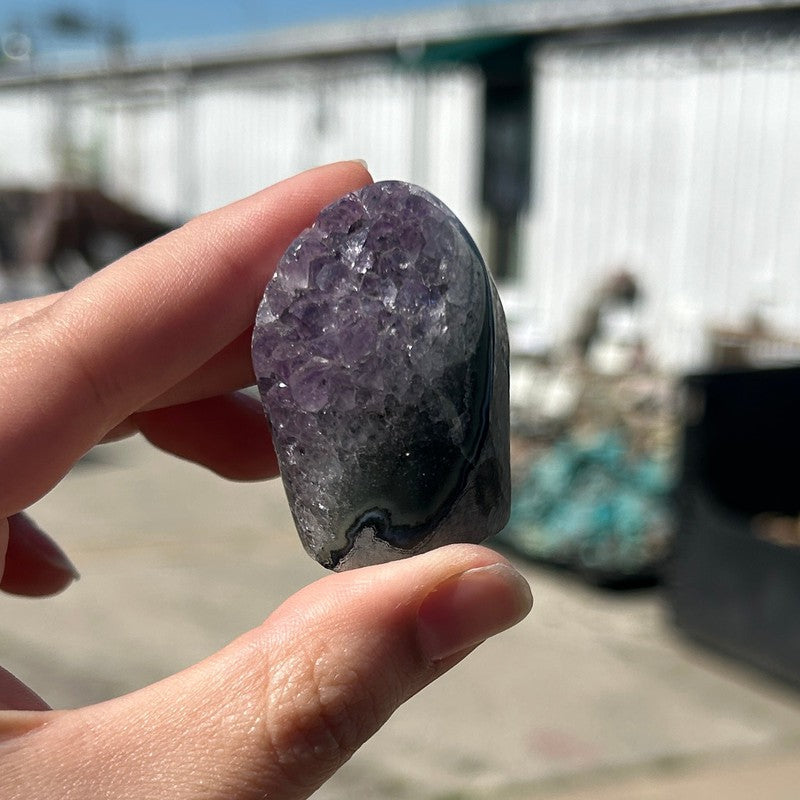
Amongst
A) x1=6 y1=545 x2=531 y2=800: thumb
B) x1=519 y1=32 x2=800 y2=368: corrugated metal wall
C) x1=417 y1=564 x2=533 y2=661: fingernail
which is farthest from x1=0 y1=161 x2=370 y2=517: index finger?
x1=519 y1=32 x2=800 y2=368: corrugated metal wall

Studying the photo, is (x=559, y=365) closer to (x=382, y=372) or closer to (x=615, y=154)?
(x=615, y=154)

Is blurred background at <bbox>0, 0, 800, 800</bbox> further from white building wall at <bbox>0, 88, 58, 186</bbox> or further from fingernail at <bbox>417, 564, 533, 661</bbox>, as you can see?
fingernail at <bbox>417, 564, 533, 661</bbox>

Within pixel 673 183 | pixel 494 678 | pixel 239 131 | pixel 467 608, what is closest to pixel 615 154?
pixel 673 183

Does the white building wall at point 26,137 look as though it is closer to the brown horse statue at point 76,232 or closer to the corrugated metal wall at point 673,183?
the brown horse statue at point 76,232

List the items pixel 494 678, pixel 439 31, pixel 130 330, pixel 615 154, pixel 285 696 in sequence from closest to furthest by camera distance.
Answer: pixel 285 696 → pixel 130 330 → pixel 494 678 → pixel 615 154 → pixel 439 31

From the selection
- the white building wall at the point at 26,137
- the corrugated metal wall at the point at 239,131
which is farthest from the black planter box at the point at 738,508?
the white building wall at the point at 26,137

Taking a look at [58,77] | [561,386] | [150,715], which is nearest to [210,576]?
[561,386]
